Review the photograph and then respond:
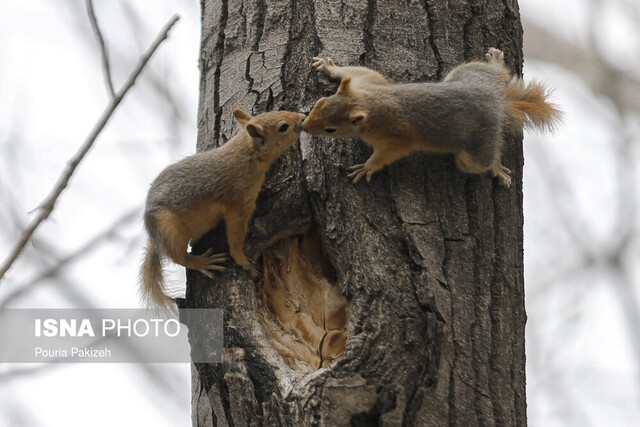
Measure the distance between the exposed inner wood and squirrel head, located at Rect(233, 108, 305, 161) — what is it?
33cm

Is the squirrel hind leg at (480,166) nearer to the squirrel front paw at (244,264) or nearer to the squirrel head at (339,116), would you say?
the squirrel head at (339,116)

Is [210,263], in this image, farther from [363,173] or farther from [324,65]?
[324,65]

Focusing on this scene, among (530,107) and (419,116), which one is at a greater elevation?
(530,107)

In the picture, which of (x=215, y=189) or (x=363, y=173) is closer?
(x=363, y=173)

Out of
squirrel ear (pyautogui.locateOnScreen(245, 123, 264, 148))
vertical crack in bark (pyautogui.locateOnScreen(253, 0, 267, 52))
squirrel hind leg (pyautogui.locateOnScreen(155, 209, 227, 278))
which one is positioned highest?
vertical crack in bark (pyautogui.locateOnScreen(253, 0, 267, 52))

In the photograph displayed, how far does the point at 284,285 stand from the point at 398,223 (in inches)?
19.3

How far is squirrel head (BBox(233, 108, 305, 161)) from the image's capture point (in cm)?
256

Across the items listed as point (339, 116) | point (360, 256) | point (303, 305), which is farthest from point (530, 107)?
point (303, 305)

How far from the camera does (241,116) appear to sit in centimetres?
265

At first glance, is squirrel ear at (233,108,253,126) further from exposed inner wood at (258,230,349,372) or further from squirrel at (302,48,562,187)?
exposed inner wood at (258,230,349,372)

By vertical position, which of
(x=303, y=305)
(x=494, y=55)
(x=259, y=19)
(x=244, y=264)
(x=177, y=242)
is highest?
(x=259, y=19)

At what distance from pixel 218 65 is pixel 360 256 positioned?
1.05 m

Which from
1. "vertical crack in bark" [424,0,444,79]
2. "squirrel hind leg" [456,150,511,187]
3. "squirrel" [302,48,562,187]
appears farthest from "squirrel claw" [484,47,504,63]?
"squirrel hind leg" [456,150,511,187]

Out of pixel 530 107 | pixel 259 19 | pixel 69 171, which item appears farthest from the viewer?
pixel 530 107
